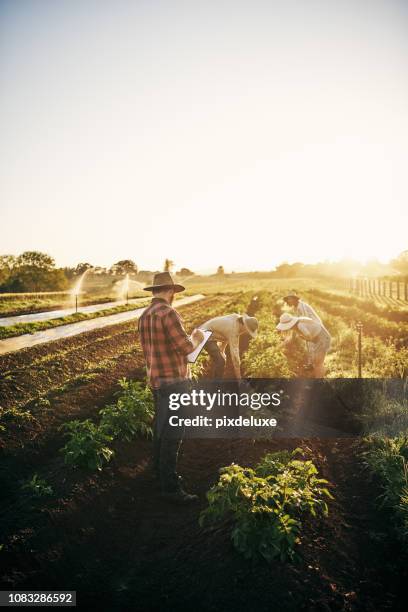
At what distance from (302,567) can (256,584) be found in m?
0.37

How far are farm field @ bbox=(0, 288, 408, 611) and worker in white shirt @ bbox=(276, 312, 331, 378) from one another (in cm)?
224

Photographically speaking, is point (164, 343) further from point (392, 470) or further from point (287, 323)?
point (287, 323)

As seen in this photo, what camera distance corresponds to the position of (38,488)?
4.16 meters

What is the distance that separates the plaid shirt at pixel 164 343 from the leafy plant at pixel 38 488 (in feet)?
4.49

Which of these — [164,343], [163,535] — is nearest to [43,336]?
[164,343]

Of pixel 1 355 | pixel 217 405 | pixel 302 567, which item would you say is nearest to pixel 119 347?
pixel 1 355

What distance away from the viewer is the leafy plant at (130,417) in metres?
5.32

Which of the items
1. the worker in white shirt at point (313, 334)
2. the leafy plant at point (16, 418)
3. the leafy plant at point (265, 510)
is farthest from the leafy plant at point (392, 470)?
the leafy plant at point (16, 418)

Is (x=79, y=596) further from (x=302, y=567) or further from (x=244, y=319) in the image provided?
(x=244, y=319)

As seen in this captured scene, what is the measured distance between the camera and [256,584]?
296 centimetres

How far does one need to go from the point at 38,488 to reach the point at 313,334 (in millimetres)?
4987

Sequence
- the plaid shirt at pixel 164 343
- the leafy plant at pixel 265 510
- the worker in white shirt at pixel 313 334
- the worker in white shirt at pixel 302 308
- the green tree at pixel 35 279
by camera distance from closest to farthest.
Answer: the leafy plant at pixel 265 510, the plaid shirt at pixel 164 343, the worker in white shirt at pixel 302 308, the worker in white shirt at pixel 313 334, the green tree at pixel 35 279

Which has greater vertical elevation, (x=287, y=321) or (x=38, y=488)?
(x=287, y=321)

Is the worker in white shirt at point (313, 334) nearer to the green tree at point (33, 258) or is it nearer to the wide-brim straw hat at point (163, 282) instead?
the wide-brim straw hat at point (163, 282)
